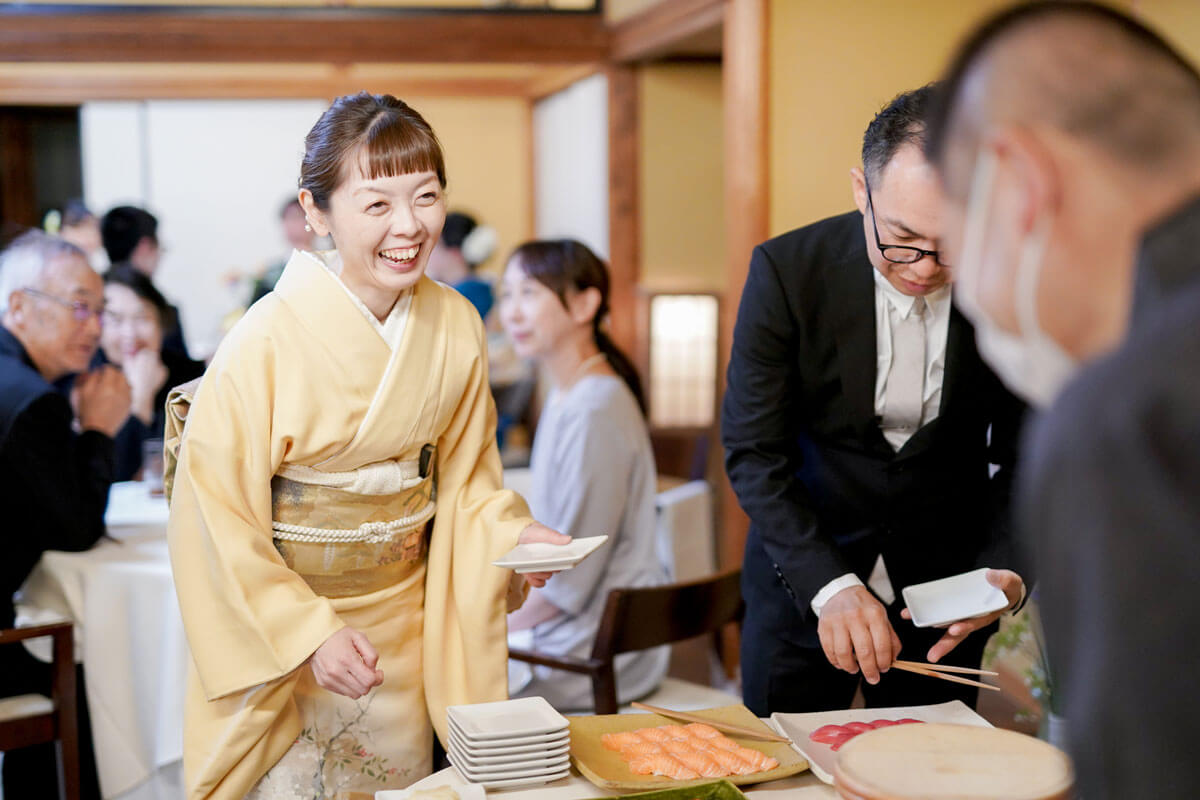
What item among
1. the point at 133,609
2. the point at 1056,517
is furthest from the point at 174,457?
the point at 1056,517

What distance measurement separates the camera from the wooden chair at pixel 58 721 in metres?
2.53

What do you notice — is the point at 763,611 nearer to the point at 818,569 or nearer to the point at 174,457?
the point at 818,569

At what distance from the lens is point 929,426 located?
177 centimetres

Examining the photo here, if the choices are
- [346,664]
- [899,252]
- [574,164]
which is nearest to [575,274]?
[899,252]

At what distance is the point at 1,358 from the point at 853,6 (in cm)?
241

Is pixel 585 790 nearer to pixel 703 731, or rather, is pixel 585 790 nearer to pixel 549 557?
pixel 703 731

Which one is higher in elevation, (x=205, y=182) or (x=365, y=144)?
(x=205, y=182)

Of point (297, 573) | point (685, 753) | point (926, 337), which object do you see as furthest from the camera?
point (926, 337)

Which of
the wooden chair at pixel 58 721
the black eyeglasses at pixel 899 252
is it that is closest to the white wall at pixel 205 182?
the wooden chair at pixel 58 721

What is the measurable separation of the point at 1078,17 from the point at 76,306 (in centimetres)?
260

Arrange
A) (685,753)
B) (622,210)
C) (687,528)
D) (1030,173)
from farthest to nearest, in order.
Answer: (622,210)
(687,528)
(685,753)
(1030,173)

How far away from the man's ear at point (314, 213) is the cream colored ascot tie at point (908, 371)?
34.0 inches

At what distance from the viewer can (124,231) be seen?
5035 millimetres

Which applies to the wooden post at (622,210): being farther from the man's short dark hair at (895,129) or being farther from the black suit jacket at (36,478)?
the man's short dark hair at (895,129)
